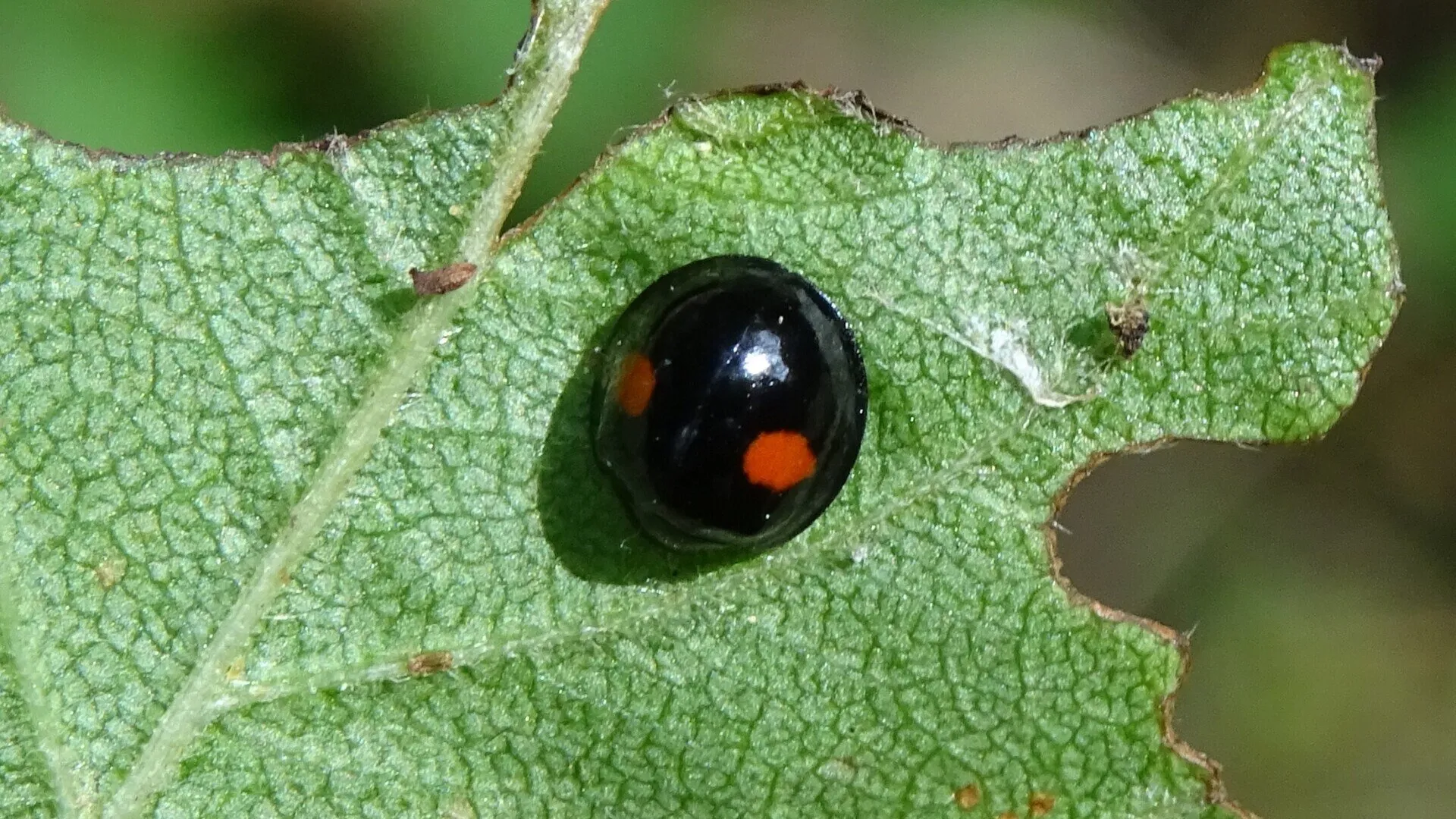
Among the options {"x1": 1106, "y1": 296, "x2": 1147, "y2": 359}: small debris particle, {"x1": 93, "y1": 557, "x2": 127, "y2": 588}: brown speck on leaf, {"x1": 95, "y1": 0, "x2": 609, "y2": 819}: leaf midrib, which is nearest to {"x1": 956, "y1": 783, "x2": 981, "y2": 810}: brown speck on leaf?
{"x1": 1106, "y1": 296, "x2": 1147, "y2": 359}: small debris particle

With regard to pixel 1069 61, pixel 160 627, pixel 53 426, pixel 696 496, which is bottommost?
pixel 160 627

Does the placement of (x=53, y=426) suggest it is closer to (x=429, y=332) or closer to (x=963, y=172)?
(x=429, y=332)

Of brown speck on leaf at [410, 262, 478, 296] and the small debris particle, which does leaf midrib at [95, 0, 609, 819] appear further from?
the small debris particle

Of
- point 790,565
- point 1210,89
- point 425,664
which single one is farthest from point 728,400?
point 1210,89

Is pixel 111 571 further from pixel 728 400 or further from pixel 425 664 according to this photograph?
pixel 728 400

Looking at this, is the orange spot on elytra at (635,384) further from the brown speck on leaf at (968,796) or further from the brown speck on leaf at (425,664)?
the brown speck on leaf at (968,796)

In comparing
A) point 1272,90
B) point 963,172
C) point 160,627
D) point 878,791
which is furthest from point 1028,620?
point 160,627
